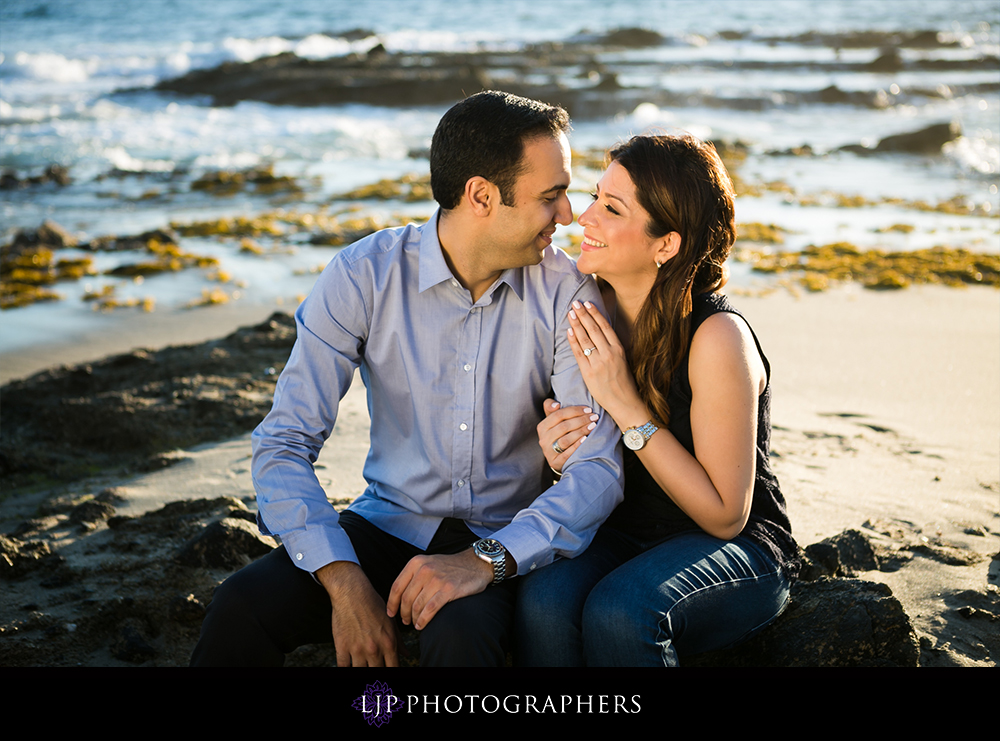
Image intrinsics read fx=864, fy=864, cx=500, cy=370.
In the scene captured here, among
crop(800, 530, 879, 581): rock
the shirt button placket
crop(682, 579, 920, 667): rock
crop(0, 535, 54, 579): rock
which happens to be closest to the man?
the shirt button placket

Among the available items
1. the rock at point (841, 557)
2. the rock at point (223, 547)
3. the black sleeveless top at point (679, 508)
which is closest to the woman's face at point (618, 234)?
the black sleeveless top at point (679, 508)

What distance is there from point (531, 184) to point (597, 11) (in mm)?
58597

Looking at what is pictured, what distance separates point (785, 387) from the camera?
6004 millimetres

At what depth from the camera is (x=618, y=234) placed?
2.88 meters

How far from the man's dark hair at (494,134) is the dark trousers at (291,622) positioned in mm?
1343

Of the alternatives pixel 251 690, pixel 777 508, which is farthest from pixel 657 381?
pixel 251 690

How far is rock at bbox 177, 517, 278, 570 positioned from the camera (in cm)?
365

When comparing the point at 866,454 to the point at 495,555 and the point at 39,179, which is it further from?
the point at 39,179

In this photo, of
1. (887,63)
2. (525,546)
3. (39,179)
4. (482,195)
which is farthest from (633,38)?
(525,546)

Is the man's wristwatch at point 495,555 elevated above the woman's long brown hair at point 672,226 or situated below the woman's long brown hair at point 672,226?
below

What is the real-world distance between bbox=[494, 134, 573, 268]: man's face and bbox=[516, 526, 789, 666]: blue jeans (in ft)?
3.39

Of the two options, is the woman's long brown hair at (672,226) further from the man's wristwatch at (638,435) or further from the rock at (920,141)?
the rock at (920,141)

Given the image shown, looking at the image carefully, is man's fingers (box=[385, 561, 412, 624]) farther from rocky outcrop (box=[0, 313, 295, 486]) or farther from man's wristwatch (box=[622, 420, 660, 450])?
rocky outcrop (box=[0, 313, 295, 486])

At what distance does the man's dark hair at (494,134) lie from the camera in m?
2.88
